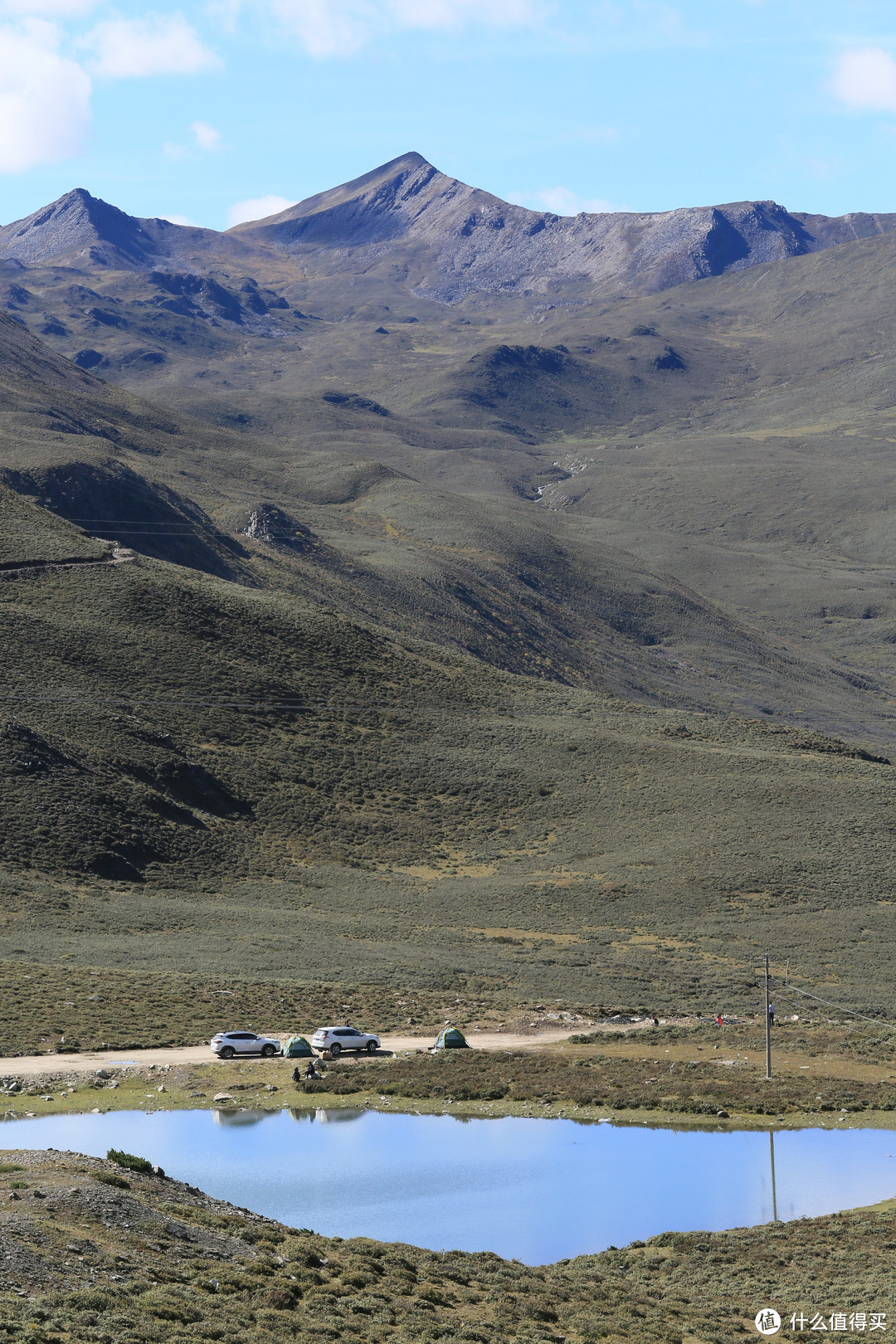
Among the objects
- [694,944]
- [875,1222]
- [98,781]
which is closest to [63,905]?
[98,781]

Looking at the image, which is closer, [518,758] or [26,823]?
[26,823]

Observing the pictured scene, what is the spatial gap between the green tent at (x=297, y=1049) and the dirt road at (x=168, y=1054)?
7.12ft

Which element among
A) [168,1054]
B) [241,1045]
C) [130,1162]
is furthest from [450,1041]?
[130,1162]

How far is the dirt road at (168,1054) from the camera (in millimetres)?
34281

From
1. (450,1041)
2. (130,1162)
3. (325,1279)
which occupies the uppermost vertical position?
(450,1041)

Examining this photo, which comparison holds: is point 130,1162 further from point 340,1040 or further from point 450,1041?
point 450,1041

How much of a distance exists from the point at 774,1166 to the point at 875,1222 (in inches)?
157

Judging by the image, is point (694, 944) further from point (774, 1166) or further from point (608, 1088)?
point (774, 1166)

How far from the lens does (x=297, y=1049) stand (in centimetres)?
3797

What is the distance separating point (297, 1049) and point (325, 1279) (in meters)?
19.1

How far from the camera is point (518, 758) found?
86.2 metres

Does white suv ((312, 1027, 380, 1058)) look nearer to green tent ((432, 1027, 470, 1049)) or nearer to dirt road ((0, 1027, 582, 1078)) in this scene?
dirt road ((0, 1027, 582, 1078))

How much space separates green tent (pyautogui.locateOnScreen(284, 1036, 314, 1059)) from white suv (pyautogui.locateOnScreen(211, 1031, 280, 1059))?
0.35 meters

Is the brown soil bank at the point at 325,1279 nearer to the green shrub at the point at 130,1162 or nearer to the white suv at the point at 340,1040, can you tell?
the green shrub at the point at 130,1162
